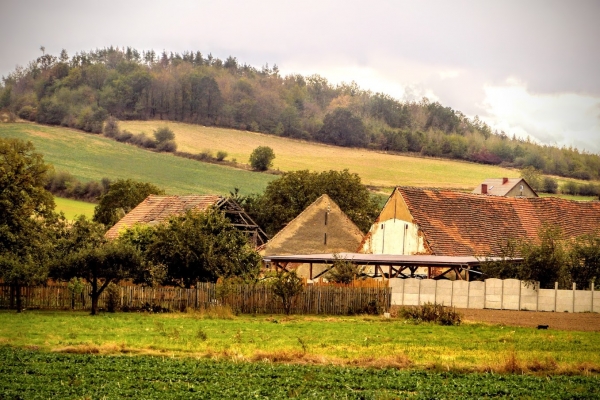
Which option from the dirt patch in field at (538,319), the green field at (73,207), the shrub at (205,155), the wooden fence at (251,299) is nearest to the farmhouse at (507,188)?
the green field at (73,207)

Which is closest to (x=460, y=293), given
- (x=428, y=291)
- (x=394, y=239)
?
→ (x=428, y=291)

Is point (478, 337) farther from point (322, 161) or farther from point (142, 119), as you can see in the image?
point (142, 119)

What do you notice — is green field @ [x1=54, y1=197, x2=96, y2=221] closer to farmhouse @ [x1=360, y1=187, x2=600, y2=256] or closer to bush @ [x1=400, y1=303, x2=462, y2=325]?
farmhouse @ [x1=360, y1=187, x2=600, y2=256]

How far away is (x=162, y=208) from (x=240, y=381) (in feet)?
148

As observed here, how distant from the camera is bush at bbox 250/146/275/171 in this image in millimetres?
113006

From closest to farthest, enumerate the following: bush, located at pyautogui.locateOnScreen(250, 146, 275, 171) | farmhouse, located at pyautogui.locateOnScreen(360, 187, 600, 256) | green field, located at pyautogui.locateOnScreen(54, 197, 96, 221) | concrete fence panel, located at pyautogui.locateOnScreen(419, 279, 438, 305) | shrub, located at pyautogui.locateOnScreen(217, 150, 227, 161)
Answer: concrete fence panel, located at pyautogui.locateOnScreen(419, 279, 438, 305)
farmhouse, located at pyautogui.locateOnScreen(360, 187, 600, 256)
green field, located at pyautogui.locateOnScreen(54, 197, 96, 221)
bush, located at pyautogui.locateOnScreen(250, 146, 275, 171)
shrub, located at pyautogui.locateOnScreen(217, 150, 227, 161)

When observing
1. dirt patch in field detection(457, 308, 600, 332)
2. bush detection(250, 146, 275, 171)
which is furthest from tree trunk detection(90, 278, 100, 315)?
bush detection(250, 146, 275, 171)

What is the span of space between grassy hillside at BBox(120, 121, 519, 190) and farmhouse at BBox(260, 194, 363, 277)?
38223 mm

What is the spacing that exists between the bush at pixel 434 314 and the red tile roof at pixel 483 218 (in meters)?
16.2

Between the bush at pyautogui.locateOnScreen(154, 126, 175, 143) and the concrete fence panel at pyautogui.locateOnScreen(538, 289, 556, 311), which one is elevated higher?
the bush at pyautogui.locateOnScreen(154, 126, 175, 143)

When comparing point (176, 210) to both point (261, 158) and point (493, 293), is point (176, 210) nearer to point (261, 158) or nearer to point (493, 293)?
point (493, 293)

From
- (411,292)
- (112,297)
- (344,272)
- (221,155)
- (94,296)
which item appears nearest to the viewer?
(94,296)

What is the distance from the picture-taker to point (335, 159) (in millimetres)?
119688

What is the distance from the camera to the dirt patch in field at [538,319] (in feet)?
123
